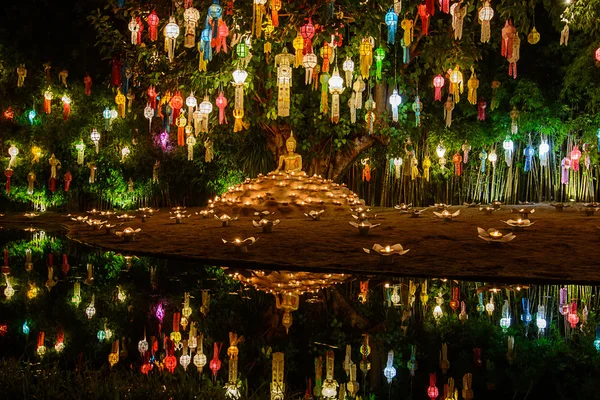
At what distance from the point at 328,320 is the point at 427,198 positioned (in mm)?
12894

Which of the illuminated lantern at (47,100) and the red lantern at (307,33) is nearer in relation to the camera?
the red lantern at (307,33)

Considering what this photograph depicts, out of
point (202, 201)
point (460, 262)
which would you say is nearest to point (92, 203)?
point (202, 201)

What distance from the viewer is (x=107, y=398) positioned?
2541 millimetres

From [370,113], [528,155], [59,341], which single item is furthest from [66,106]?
[59,341]

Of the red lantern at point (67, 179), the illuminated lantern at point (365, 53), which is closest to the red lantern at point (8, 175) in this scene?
the red lantern at point (67, 179)

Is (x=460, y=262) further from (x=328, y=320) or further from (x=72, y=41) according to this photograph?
(x=72, y=41)

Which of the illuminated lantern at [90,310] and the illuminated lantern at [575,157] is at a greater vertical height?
the illuminated lantern at [575,157]

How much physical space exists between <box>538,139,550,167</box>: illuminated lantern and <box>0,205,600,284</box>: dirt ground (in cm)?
585

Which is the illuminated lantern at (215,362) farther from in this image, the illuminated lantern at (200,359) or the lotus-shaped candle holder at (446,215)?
the lotus-shaped candle holder at (446,215)

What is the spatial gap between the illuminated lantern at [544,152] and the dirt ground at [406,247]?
19.2 feet

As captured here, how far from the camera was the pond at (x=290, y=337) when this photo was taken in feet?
9.59

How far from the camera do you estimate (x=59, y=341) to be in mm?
3703

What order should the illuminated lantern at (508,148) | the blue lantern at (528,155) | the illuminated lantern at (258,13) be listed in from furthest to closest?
the blue lantern at (528,155), the illuminated lantern at (508,148), the illuminated lantern at (258,13)

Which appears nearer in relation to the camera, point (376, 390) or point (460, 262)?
point (376, 390)
